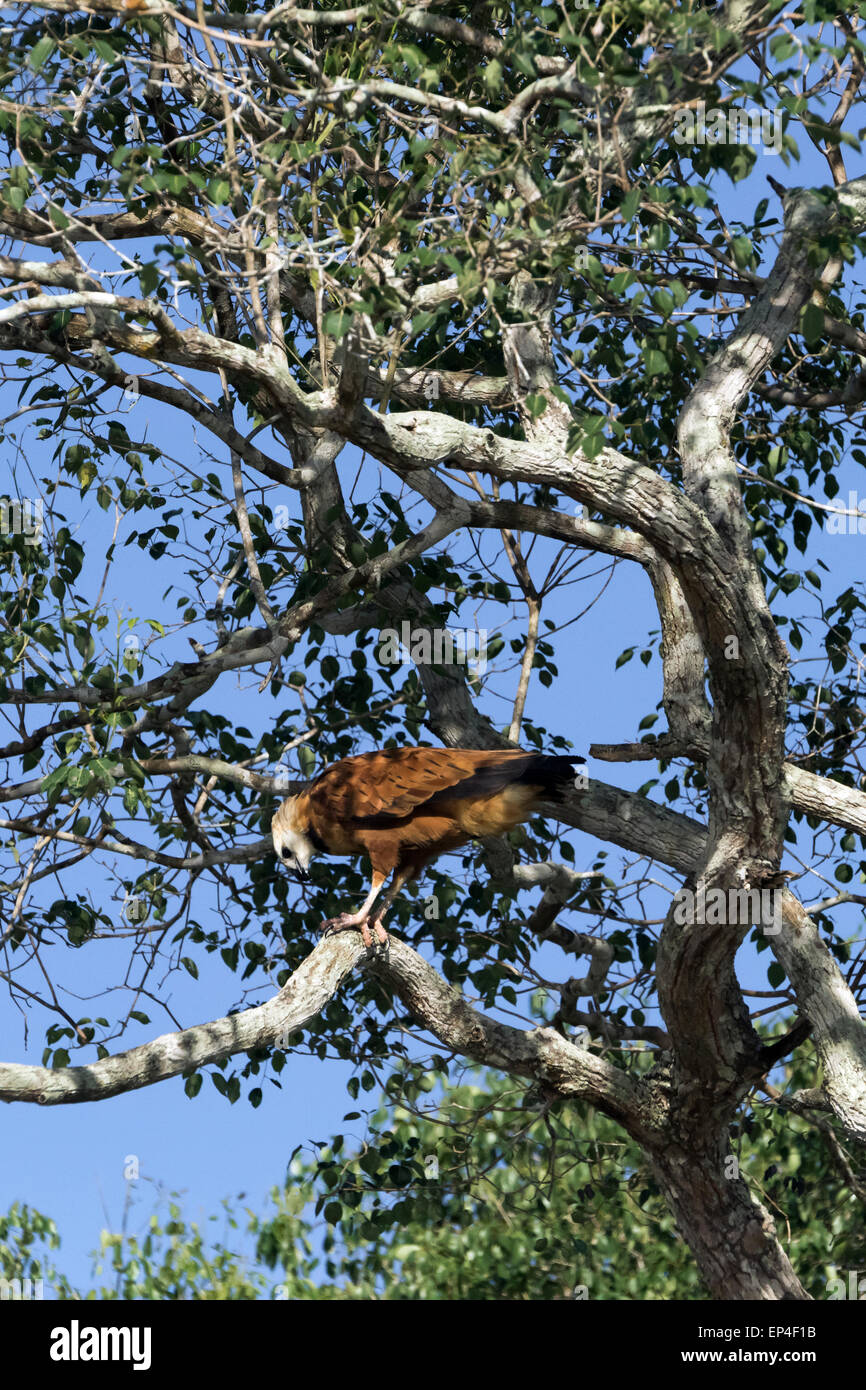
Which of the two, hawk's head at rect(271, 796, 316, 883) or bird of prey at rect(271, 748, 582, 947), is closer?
bird of prey at rect(271, 748, 582, 947)

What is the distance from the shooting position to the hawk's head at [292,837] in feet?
19.2

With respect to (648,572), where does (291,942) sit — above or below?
below

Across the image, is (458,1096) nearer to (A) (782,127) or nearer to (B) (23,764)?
(B) (23,764)

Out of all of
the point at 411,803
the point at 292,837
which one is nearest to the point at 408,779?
the point at 411,803

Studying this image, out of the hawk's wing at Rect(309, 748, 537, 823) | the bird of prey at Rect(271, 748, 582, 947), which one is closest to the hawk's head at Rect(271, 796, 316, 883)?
the bird of prey at Rect(271, 748, 582, 947)

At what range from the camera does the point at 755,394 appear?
23.8 ft

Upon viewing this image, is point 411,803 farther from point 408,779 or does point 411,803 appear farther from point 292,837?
point 292,837

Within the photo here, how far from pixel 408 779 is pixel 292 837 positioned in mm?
657

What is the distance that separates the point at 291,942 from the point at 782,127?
13.3 feet

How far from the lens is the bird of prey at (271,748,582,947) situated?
17.9ft

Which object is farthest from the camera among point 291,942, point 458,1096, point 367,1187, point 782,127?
point 458,1096

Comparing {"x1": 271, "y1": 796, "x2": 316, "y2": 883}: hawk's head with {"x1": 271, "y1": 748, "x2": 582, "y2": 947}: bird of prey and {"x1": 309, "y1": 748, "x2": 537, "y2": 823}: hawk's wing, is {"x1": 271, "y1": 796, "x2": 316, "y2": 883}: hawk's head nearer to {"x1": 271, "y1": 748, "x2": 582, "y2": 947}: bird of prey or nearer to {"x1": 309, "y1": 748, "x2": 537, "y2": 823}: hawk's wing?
{"x1": 271, "y1": 748, "x2": 582, "y2": 947}: bird of prey

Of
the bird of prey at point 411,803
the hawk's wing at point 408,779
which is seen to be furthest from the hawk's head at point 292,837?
the hawk's wing at point 408,779
